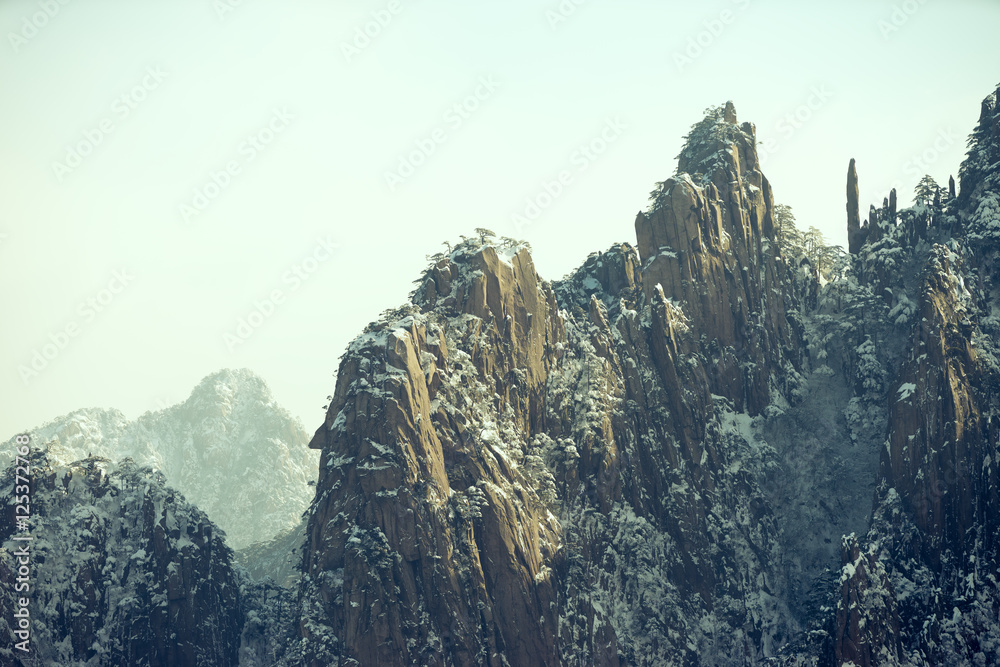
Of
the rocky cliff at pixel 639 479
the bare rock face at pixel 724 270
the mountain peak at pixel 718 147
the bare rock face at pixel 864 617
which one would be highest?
the mountain peak at pixel 718 147

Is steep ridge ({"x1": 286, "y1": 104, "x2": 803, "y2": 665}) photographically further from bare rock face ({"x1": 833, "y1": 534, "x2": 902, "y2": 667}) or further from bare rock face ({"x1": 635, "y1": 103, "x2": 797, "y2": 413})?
bare rock face ({"x1": 833, "y1": 534, "x2": 902, "y2": 667})

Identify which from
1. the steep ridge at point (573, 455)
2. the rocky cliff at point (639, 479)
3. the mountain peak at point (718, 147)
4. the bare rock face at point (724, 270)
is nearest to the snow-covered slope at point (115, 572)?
the rocky cliff at point (639, 479)

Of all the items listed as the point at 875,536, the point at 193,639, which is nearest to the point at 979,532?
the point at 875,536

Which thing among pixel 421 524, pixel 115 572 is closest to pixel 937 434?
pixel 421 524

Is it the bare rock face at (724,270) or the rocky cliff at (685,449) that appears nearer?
the rocky cliff at (685,449)

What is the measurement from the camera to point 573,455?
13025cm

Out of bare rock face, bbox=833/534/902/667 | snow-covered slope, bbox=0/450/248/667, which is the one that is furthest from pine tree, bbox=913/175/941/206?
snow-covered slope, bbox=0/450/248/667

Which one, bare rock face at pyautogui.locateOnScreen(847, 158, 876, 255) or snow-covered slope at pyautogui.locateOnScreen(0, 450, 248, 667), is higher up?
bare rock face at pyautogui.locateOnScreen(847, 158, 876, 255)

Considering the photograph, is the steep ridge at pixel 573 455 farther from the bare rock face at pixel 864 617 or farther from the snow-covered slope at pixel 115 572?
the snow-covered slope at pixel 115 572

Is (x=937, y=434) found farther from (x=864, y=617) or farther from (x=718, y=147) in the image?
(x=718, y=147)

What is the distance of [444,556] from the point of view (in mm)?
118188

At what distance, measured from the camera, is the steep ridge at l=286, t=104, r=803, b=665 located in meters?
118

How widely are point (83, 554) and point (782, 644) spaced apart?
71163mm

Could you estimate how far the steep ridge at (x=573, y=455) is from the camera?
4656 inches
